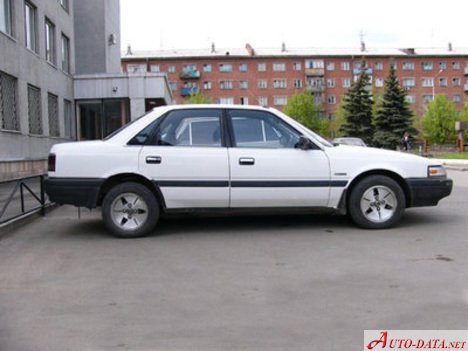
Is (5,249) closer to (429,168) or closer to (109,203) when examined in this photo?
(109,203)

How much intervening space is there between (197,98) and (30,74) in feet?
200

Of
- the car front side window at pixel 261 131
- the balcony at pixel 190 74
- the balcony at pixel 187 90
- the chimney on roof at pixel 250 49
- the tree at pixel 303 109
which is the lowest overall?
the car front side window at pixel 261 131

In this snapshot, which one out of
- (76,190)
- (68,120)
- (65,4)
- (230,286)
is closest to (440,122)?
(65,4)

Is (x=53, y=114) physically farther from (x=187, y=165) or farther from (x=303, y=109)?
(x=303, y=109)

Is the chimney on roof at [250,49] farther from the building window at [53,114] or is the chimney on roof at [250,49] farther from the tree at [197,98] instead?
the building window at [53,114]

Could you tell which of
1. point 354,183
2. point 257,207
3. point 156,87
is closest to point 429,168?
point 354,183

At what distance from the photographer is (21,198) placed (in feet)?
28.5

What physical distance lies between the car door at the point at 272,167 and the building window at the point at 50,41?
18.9 metres

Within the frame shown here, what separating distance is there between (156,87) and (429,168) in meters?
20.4

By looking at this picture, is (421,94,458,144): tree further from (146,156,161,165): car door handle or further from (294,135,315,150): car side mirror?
(146,156,161,165): car door handle

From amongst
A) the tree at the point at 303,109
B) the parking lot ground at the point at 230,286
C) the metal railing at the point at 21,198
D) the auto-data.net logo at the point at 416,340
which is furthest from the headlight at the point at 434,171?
the tree at the point at 303,109

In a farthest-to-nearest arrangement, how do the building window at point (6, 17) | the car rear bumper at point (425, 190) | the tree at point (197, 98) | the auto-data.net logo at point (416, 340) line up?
1. the tree at point (197, 98)
2. the building window at point (6, 17)
3. the car rear bumper at point (425, 190)
4. the auto-data.net logo at point (416, 340)

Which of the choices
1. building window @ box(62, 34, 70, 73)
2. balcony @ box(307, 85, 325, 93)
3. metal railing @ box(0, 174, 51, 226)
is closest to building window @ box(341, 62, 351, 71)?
balcony @ box(307, 85, 325, 93)

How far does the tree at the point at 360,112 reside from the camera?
55.4 meters
